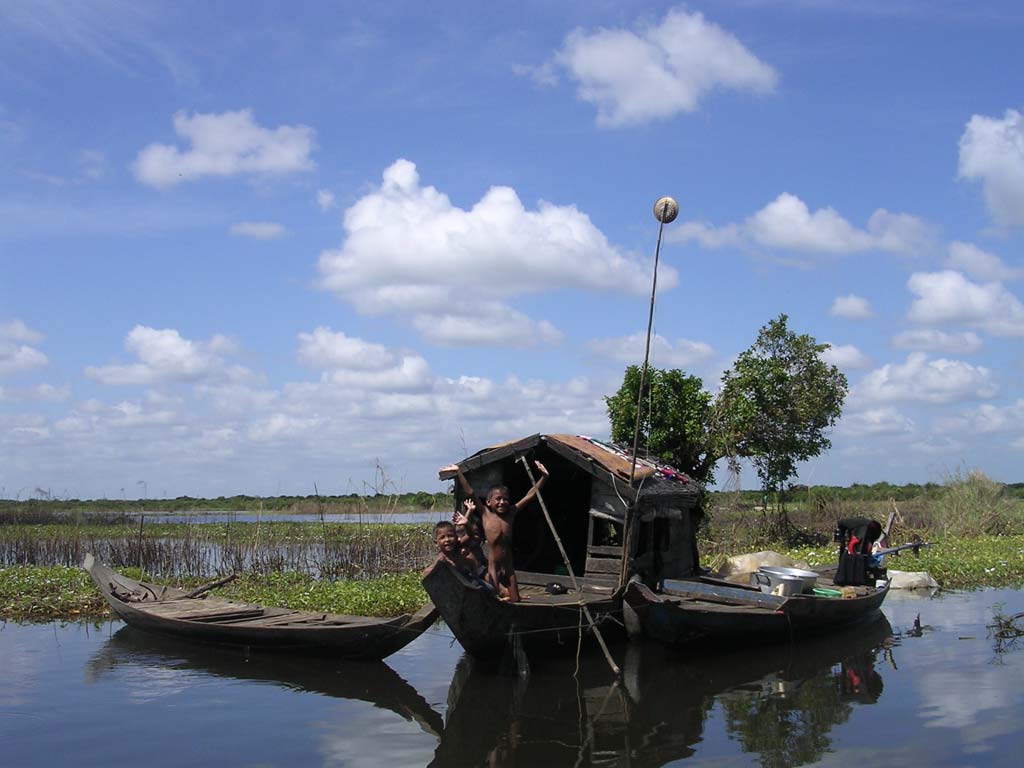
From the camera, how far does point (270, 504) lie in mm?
47594

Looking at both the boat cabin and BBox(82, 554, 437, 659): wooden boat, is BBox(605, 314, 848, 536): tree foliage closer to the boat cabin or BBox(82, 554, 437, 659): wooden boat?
the boat cabin

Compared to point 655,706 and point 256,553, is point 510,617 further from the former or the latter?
point 256,553

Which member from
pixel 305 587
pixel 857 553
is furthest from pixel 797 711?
pixel 305 587

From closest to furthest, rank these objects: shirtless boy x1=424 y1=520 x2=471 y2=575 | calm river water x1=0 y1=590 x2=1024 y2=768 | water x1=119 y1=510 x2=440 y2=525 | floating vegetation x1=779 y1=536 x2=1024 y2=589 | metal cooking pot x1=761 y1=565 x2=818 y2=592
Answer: calm river water x1=0 y1=590 x2=1024 y2=768 → shirtless boy x1=424 y1=520 x2=471 y2=575 → metal cooking pot x1=761 y1=565 x2=818 y2=592 → floating vegetation x1=779 y1=536 x2=1024 y2=589 → water x1=119 y1=510 x2=440 y2=525

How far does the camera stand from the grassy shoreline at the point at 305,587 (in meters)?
11.6

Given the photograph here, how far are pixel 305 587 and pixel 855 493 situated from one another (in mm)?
30191

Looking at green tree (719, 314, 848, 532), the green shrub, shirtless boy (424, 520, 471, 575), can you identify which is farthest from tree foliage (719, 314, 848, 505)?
shirtless boy (424, 520, 471, 575)

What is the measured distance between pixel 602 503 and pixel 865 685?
10.6 ft

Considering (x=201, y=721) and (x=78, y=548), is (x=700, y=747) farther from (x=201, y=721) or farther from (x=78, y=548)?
(x=78, y=548)

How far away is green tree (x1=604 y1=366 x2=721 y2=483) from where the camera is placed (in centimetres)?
1741

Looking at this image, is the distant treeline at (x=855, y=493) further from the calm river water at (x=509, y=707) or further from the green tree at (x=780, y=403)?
the calm river water at (x=509, y=707)

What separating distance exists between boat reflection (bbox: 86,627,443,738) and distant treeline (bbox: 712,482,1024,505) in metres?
12.2

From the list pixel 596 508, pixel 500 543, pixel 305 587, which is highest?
pixel 596 508

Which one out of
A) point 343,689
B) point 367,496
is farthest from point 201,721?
→ point 367,496
